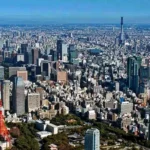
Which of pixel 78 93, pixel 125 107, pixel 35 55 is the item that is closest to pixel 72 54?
pixel 35 55

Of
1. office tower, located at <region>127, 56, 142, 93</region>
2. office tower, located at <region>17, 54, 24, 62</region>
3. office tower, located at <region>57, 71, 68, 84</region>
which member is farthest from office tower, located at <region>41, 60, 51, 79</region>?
office tower, located at <region>127, 56, 142, 93</region>

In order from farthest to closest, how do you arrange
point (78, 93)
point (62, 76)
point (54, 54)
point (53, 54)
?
point (53, 54), point (54, 54), point (62, 76), point (78, 93)

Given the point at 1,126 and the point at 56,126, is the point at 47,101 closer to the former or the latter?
the point at 56,126

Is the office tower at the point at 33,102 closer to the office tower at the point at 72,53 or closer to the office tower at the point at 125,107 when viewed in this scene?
the office tower at the point at 125,107

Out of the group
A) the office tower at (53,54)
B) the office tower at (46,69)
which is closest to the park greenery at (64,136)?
the office tower at (46,69)

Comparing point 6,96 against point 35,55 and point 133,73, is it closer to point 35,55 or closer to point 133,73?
point 133,73

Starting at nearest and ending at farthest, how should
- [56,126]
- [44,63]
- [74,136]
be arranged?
[74,136], [56,126], [44,63]

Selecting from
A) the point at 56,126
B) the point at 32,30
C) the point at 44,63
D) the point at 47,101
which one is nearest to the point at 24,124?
the point at 56,126
